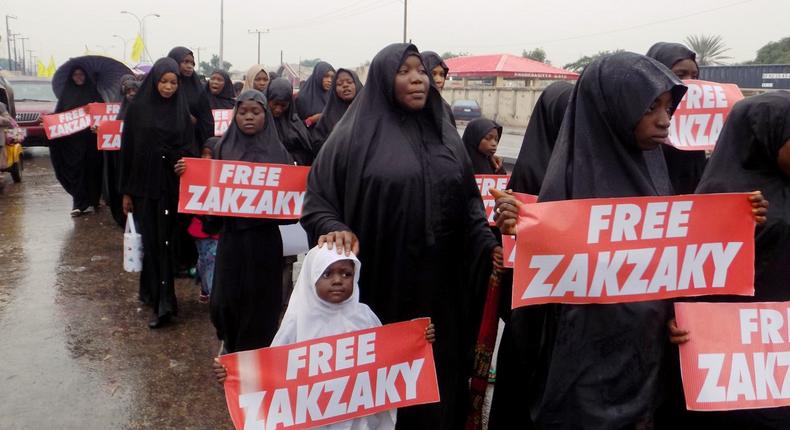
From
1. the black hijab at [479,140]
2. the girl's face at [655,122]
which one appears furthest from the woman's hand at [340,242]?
the black hijab at [479,140]

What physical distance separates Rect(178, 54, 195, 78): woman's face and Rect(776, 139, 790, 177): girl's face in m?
5.62

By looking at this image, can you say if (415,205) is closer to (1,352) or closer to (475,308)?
(475,308)

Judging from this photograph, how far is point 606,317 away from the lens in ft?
8.38

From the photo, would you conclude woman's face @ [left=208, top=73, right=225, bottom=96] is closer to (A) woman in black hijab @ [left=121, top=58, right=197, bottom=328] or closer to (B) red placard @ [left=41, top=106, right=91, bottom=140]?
(B) red placard @ [left=41, top=106, right=91, bottom=140]

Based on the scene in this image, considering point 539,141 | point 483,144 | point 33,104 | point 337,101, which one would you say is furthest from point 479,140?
point 33,104

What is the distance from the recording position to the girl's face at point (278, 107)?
5.76m

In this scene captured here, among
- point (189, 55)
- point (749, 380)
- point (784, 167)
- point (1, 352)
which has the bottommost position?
point (1, 352)

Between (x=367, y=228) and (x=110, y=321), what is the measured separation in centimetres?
340

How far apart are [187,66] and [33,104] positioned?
1019 centimetres

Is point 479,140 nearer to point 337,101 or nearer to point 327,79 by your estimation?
point 337,101

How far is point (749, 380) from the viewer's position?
8.86 feet

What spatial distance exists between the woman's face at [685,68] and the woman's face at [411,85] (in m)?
2.49

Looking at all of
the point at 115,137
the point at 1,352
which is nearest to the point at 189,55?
the point at 115,137

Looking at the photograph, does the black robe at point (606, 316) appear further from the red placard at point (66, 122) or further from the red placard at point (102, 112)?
the red placard at point (66, 122)
